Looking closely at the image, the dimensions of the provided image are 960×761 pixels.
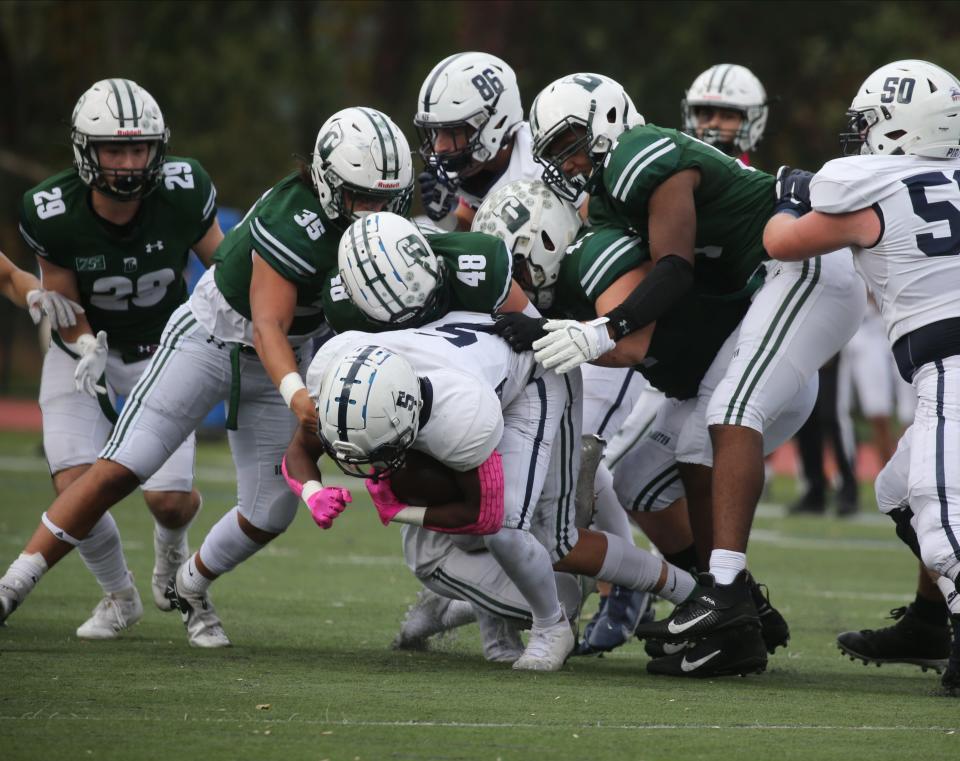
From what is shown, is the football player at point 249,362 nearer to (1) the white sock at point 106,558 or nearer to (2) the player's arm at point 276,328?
(2) the player's arm at point 276,328

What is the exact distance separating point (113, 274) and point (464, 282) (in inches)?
63.9

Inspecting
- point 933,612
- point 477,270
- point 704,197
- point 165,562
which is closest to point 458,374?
point 477,270

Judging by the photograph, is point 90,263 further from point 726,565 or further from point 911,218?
point 911,218

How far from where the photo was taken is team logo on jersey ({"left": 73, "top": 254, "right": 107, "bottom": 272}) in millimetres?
5633

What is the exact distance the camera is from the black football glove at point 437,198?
5934 millimetres

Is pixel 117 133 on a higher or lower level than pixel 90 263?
higher

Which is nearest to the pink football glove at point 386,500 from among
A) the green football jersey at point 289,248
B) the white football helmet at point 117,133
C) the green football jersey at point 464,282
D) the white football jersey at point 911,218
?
the green football jersey at point 464,282

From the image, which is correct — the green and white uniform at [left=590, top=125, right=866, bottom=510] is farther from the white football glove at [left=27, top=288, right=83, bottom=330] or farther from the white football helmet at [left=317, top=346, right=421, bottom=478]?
the white football glove at [left=27, top=288, right=83, bottom=330]

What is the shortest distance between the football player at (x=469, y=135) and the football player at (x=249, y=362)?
1.94 ft

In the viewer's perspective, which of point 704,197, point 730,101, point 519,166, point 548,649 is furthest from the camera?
point 730,101

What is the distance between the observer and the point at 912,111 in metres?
4.63

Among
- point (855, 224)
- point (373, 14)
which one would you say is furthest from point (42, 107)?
point (855, 224)

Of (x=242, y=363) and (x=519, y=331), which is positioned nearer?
(x=519, y=331)

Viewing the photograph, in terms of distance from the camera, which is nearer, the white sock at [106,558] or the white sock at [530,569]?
the white sock at [530,569]
